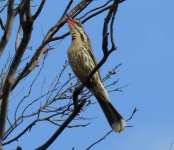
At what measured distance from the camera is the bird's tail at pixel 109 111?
13.3 ft

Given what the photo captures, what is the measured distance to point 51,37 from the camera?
13.1 feet

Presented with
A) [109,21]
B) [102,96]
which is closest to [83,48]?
[102,96]

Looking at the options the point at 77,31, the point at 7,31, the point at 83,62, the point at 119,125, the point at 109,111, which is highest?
the point at 77,31

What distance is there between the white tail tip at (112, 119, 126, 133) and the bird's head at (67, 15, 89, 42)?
116 centimetres

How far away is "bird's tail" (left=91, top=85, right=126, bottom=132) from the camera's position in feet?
13.3

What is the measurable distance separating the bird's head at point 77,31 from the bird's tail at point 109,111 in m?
0.64

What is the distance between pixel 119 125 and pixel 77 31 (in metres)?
1.32

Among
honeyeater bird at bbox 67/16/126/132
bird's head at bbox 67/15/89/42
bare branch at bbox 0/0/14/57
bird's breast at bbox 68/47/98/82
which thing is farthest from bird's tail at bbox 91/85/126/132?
bare branch at bbox 0/0/14/57

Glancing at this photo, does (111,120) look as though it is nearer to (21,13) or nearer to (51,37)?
(51,37)

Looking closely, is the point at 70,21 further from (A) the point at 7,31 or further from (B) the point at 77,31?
(A) the point at 7,31

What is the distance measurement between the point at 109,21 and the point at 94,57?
1.79 metres

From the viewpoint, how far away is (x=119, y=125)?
4.05 meters

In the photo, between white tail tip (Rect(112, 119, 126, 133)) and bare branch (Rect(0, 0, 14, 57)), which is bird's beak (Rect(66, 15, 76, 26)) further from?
white tail tip (Rect(112, 119, 126, 133))

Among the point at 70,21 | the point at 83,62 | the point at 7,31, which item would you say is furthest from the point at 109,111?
the point at 7,31
